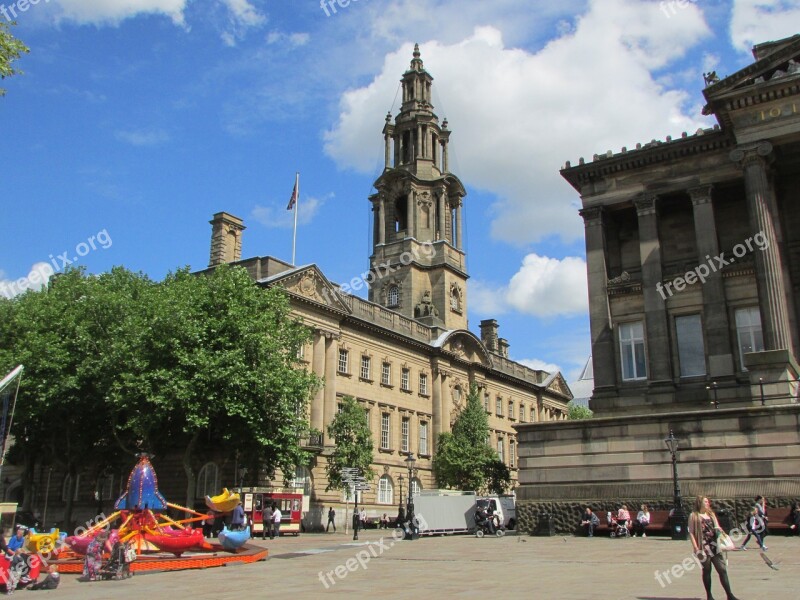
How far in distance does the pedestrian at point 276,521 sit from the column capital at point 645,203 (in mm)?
22566

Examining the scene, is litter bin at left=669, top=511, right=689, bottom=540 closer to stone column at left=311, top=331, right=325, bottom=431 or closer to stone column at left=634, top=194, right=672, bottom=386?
stone column at left=634, top=194, right=672, bottom=386

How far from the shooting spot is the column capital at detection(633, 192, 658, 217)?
32.7 metres

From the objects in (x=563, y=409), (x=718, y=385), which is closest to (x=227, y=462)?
(x=718, y=385)

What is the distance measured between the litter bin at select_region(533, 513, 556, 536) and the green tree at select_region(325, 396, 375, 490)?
20960 millimetres

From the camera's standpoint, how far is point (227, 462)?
147 ft

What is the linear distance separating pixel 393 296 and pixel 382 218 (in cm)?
894

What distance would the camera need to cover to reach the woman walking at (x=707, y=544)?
11008mm

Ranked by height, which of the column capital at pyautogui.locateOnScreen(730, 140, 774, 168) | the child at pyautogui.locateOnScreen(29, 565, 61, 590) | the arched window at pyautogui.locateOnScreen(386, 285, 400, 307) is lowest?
the child at pyautogui.locateOnScreen(29, 565, 61, 590)

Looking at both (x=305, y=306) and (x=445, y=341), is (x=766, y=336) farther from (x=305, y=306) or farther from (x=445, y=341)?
(x=445, y=341)

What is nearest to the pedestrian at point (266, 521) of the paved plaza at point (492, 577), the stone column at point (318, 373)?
the stone column at point (318, 373)

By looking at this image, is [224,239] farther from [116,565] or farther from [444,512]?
[116,565]

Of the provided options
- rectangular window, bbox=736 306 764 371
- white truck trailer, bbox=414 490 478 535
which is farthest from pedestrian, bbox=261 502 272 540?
rectangular window, bbox=736 306 764 371

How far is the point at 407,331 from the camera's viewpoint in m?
61.4

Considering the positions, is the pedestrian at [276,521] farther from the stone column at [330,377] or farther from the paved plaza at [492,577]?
the paved plaza at [492,577]
